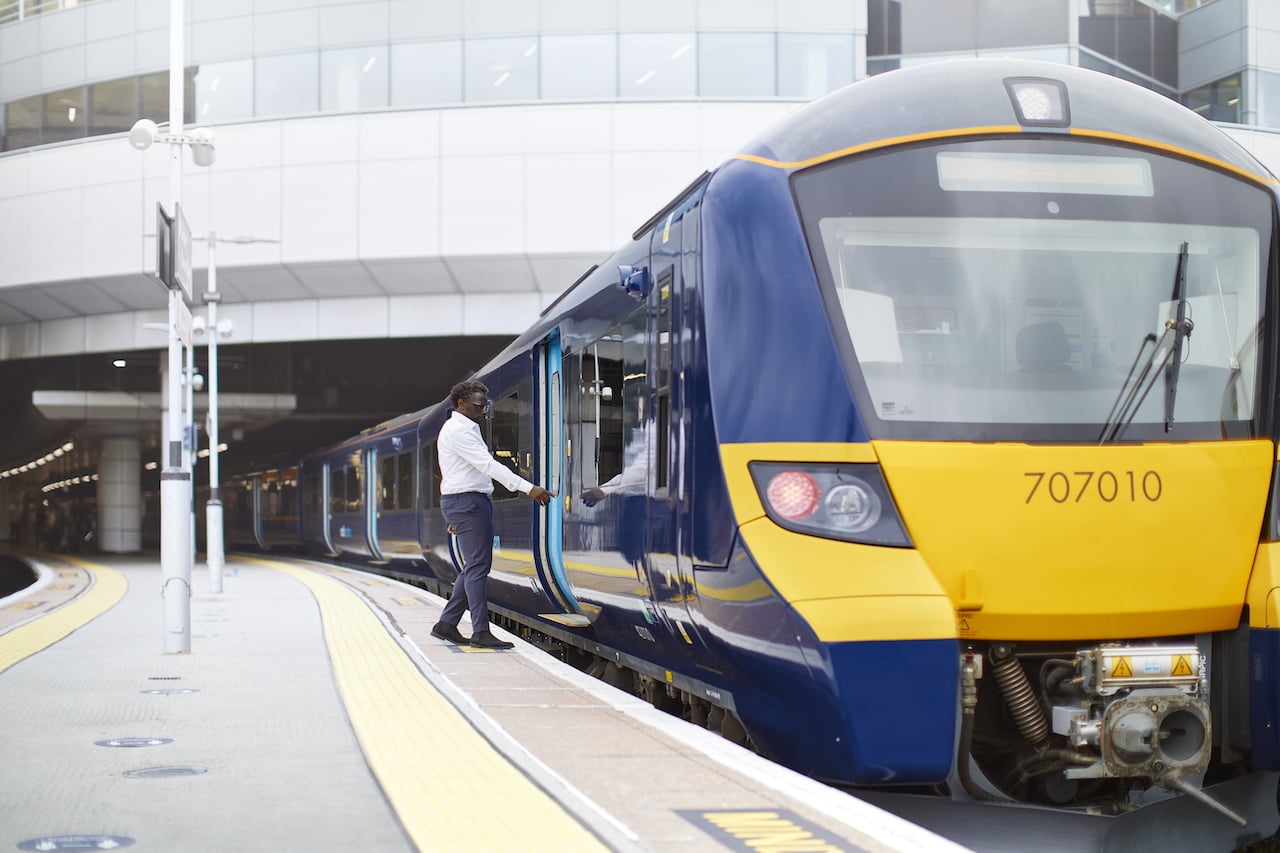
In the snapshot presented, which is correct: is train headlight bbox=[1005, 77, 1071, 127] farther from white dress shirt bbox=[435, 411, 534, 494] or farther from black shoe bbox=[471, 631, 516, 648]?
black shoe bbox=[471, 631, 516, 648]

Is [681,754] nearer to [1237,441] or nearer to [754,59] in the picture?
[1237,441]

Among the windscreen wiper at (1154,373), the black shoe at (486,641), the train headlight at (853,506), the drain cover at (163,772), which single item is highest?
the windscreen wiper at (1154,373)

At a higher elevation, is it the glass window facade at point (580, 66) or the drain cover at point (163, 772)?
the glass window facade at point (580, 66)

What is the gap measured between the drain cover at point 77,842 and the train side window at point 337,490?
22.5 metres

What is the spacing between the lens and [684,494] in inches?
223

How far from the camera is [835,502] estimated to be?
190 inches

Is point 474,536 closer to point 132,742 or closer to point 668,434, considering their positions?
point 668,434

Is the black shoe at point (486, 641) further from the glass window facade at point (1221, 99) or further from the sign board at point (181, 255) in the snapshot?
the glass window facade at point (1221, 99)

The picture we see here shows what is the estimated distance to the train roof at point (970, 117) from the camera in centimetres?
531

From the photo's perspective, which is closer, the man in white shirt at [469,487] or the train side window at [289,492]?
the man in white shirt at [469,487]

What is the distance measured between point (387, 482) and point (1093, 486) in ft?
58.2

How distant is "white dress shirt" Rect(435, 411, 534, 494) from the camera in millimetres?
8539

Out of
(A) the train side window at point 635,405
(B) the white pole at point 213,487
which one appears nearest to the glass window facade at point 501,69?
(B) the white pole at point 213,487

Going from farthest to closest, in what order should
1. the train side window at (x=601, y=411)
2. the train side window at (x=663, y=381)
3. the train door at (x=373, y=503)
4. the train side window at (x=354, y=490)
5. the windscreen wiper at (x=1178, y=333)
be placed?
the train side window at (x=354, y=490)
the train door at (x=373, y=503)
the train side window at (x=601, y=411)
the train side window at (x=663, y=381)
the windscreen wiper at (x=1178, y=333)
